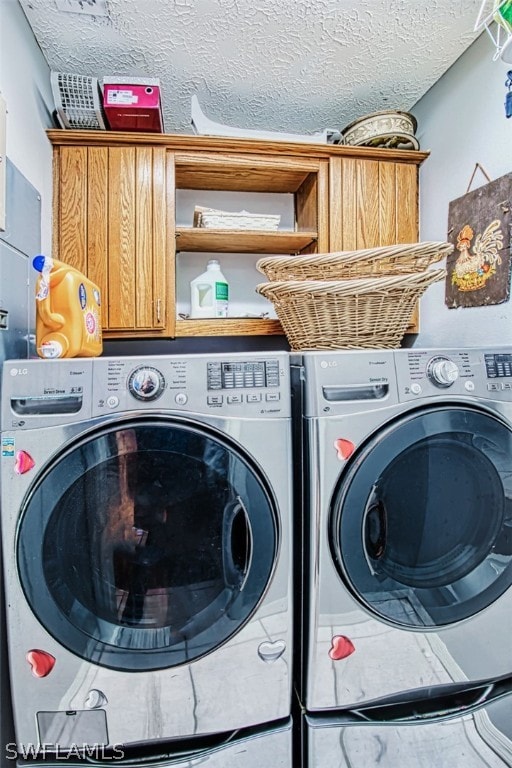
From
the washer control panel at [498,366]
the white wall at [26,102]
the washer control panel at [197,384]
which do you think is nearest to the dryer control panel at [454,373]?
the washer control panel at [498,366]

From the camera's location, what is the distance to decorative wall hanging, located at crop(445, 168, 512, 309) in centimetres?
135

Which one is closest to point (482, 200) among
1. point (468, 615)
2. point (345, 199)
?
point (345, 199)

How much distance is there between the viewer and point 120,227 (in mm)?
1568

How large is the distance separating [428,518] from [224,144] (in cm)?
156

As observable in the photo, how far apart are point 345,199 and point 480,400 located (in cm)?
108

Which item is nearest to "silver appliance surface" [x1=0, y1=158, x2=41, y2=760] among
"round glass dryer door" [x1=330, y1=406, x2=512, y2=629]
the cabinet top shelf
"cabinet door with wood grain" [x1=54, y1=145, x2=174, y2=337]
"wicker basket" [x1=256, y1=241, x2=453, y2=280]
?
"cabinet door with wood grain" [x1=54, y1=145, x2=174, y2=337]

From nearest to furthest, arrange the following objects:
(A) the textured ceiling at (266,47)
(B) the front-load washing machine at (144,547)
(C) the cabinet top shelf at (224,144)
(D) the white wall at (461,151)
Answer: (B) the front-load washing machine at (144,547) < (A) the textured ceiling at (266,47) < (D) the white wall at (461,151) < (C) the cabinet top shelf at (224,144)

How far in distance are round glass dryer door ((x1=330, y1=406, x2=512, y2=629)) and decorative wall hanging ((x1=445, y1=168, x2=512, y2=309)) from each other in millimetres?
616

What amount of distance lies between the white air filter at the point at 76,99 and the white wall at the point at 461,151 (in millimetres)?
1390

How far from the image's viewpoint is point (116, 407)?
3.06 ft

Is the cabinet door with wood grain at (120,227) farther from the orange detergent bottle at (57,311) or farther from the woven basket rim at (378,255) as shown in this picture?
the woven basket rim at (378,255)

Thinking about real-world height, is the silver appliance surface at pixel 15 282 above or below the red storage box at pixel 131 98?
below

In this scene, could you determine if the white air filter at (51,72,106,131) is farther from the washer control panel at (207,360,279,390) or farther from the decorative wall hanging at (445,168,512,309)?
the decorative wall hanging at (445,168,512,309)

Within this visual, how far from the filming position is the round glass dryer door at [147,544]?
910 millimetres
